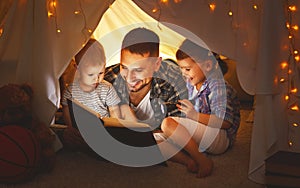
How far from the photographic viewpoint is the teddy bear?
6.65 ft

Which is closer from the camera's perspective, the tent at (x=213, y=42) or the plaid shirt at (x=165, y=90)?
the tent at (x=213, y=42)

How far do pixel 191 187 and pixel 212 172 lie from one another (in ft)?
0.70

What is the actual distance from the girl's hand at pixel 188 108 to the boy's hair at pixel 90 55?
1.59ft

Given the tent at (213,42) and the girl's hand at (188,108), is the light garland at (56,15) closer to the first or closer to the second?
the tent at (213,42)

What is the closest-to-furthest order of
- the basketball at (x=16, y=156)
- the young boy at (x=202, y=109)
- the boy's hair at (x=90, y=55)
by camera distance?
the basketball at (x=16, y=156)
the young boy at (x=202, y=109)
the boy's hair at (x=90, y=55)

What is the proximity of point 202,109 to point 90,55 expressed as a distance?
0.67 metres

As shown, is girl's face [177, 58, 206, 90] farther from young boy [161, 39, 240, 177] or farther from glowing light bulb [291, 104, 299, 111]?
glowing light bulb [291, 104, 299, 111]

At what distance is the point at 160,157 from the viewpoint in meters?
2.20

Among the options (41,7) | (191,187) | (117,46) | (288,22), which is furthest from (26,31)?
(288,22)

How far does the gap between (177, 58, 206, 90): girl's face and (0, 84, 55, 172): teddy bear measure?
77 cm

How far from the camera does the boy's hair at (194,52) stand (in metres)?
2.28

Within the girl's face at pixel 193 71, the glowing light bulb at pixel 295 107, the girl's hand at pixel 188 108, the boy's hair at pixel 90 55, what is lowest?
the girl's hand at pixel 188 108

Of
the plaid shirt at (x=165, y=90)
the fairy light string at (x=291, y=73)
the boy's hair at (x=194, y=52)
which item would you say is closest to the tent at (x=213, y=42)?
the fairy light string at (x=291, y=73)

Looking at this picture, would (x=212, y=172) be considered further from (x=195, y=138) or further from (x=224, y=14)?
(x=224, y=14)
